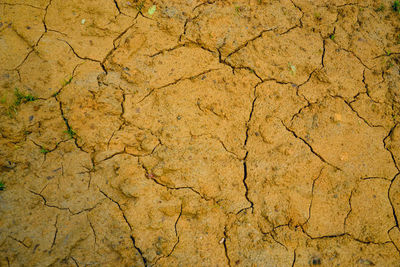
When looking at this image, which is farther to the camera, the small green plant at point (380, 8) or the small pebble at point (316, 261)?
the small green plant at point (380, 8)

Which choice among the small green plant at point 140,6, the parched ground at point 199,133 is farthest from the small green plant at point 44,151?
the small green plant at point 140,6

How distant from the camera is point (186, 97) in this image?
228 cm

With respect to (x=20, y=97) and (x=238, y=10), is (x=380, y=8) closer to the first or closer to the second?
(x=238, y=10)

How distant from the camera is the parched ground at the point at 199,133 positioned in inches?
73.4

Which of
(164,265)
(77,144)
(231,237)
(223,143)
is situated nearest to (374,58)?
(223,143)

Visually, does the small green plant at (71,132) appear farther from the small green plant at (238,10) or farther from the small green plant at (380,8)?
the small green plant at (380,8)

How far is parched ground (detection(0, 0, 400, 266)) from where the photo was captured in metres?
1.87

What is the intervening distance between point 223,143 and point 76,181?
3.87 feet

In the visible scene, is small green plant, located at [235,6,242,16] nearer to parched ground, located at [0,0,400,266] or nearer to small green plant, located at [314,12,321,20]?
parched ground, located at [0,0,400,266]

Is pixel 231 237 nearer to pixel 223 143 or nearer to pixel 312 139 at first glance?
pixel 223 143

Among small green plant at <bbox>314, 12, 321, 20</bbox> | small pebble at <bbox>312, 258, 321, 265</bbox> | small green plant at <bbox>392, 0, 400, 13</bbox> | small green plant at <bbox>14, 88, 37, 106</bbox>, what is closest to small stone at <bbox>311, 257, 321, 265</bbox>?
small pebble at <bbox>312, 258, 321, 265</bbox>

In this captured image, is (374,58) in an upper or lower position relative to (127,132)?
upper

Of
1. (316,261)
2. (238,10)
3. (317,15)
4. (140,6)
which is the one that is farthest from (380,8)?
(316,261)

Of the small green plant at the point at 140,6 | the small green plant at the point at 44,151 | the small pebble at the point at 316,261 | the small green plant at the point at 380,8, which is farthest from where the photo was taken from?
the small green plant at the point at 380,8
